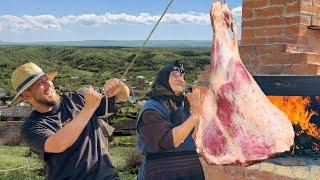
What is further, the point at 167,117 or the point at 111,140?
the point at 111,140

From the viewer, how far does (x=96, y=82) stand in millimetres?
43438

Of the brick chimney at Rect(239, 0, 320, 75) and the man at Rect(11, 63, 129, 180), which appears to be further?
the brick chimney at Rect(239, 0, 320, 75)

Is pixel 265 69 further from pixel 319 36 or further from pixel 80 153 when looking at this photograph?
pixel 80 153

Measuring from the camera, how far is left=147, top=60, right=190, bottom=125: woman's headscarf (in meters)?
2.94

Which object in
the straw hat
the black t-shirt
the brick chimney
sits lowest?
the black t-shirt

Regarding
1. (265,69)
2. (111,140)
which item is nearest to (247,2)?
(265,69)

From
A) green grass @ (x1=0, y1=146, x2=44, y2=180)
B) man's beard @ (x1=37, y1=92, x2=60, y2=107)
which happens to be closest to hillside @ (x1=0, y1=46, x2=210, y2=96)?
green grass @ (x1=0, y1=146, x2=44, y2=180)

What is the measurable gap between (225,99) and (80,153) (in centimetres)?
113

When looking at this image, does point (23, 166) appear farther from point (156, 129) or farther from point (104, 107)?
point (156, 129)

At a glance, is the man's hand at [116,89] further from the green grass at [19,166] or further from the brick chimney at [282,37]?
the green grass at [19,166]

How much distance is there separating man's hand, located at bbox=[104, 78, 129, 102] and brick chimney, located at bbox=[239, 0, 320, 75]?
1447 millimetres

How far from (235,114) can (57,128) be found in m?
1.25

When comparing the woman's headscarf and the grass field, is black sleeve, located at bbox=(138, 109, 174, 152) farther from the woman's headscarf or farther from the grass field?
the grass field

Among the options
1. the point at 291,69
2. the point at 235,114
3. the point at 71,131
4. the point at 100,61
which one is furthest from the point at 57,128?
the point at 100,61
